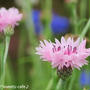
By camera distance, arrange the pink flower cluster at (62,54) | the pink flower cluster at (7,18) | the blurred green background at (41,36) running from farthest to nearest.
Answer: the blurred green background at (41,36) → the pink flower cluster at (7,18) → the pink flower cluster at (62,54)

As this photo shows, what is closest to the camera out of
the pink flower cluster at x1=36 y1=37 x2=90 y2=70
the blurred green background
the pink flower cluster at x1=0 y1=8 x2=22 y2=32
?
→ the pink flower cluster at x1=36 y1=37 x2=90 y2=70

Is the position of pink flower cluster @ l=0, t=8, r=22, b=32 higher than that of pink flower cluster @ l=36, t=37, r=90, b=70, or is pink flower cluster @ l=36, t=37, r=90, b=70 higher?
pink flower cluster @ l=0, t=8, r=22, b=32

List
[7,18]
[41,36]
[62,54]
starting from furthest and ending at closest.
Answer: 1. [41,36]
2. [7,18]
3. [62,54]

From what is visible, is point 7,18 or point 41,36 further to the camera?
point 41,36

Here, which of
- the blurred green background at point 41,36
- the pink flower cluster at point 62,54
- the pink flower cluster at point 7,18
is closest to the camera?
the pink flower cluster at point 62,54

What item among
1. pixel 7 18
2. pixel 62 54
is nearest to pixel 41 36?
pixel 7 18

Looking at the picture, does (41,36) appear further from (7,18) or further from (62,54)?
(62,54)

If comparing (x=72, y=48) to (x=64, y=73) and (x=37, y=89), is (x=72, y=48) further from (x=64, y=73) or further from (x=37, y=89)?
(x=37, y=89)

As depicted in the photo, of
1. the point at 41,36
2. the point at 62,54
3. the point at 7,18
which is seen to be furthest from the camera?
the point at 41,36
